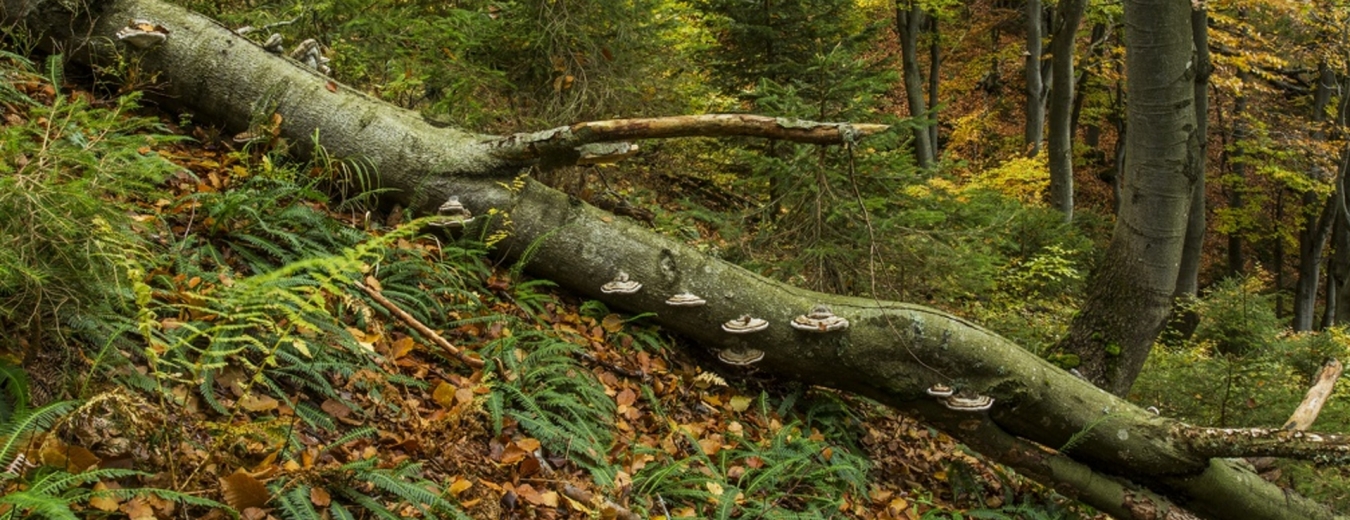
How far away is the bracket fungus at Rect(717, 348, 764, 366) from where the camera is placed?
19.1 ft

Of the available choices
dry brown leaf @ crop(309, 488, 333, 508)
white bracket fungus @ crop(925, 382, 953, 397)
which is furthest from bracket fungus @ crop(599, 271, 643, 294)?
dry brown leaf @ crop(309, 488, 333, 508)

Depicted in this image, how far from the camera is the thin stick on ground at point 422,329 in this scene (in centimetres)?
482

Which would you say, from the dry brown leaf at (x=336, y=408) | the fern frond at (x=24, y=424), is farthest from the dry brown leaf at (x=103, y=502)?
the dry brown leaf at (x=336, y=408)

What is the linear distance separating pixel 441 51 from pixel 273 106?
265cm

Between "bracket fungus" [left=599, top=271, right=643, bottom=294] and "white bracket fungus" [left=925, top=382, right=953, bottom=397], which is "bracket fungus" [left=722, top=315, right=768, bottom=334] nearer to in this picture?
"bracket fungus" [left=599, top=271, right=643, bottom=294]

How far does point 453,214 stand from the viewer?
586 centimetres

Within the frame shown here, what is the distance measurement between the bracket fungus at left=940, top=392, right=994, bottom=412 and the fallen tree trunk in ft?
0.23

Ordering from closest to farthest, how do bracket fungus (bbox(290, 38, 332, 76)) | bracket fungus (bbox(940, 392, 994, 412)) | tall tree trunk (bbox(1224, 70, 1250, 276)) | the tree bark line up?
bracket fungus (bbox(940, 392, 994, 412))
bracket fungus (bbox(290, 38, 332, 76))
the tree bark
tall tree trunk (bbox(1224, 70, 1250, 276))

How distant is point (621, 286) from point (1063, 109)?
14631 millimetres

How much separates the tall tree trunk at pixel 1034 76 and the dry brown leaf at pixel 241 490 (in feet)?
62.2

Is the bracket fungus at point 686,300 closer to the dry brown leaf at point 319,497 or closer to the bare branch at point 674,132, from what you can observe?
the bare branch at point 674,132

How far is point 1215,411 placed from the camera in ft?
27.2

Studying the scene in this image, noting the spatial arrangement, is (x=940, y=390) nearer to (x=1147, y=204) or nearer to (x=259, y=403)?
(x=1147, y=204)

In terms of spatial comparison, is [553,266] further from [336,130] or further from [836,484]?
[836,484]
